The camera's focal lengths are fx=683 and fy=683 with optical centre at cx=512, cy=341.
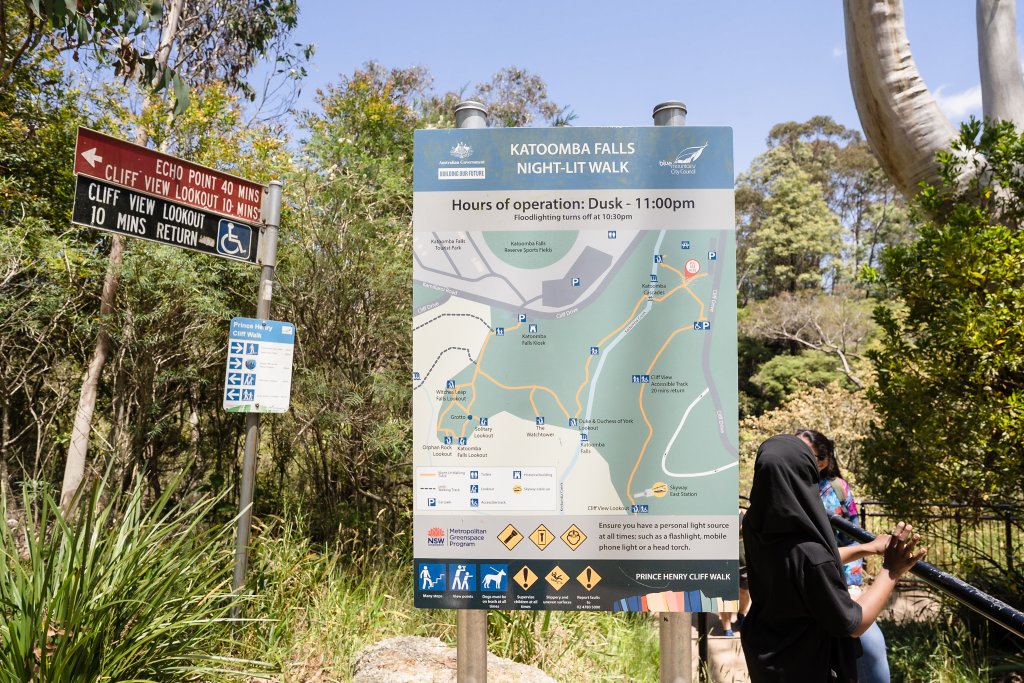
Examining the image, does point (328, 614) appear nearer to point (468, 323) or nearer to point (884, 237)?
point (468, 323)

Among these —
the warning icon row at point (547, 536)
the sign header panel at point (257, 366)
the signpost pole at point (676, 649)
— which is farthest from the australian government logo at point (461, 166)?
the sign header panel at point (257, 366)

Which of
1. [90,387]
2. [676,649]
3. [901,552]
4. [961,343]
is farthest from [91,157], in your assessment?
[961,343]

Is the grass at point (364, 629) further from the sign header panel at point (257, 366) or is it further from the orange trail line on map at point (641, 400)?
the orange trail line on map at point (641, 400)

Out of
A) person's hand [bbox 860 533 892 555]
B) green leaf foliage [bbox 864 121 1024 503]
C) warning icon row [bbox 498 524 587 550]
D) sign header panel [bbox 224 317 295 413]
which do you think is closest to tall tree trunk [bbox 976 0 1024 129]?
green leaf foliage [bbox 864 121 1024 503]

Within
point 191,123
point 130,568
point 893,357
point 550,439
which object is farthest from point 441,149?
point 191,123

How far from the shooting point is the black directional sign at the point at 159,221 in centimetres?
342

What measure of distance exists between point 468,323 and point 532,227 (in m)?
0.42

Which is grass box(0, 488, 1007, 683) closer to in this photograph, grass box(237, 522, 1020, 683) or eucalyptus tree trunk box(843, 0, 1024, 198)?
grass box(237, 522, 1020, 683)

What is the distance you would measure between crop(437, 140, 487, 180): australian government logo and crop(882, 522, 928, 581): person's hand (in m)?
1.77

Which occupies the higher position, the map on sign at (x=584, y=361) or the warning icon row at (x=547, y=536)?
the map on sign at (x=584, y=361)

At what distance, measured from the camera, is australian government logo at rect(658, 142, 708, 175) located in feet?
8.04

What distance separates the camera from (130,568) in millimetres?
3016

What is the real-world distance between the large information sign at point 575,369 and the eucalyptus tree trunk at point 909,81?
416 cm

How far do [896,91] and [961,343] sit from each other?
2.29 m
